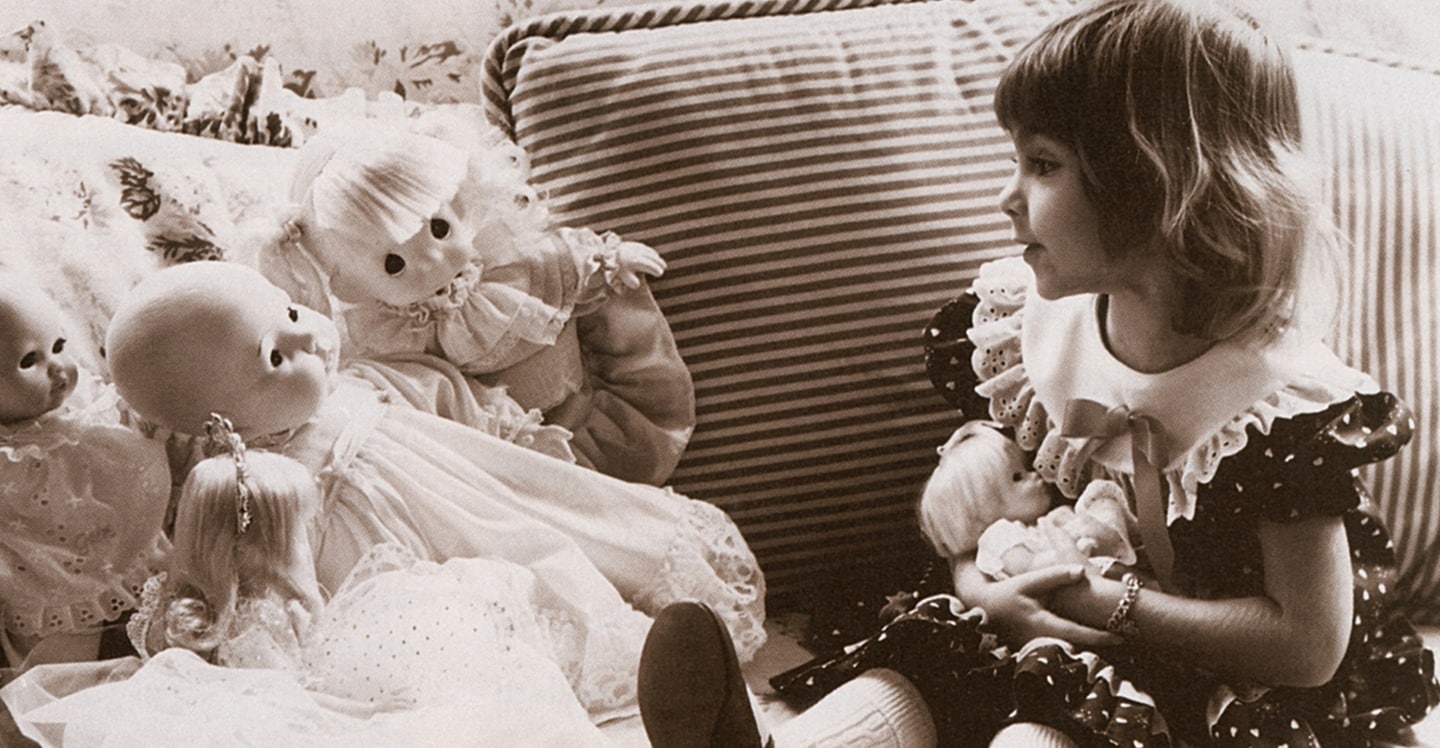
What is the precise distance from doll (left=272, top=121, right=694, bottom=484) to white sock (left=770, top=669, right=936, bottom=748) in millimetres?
232

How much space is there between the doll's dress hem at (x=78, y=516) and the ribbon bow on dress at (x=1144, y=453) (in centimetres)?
57

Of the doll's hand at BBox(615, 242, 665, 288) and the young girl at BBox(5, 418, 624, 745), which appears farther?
the doll's hand at BBox(615, 242, 665, 288)

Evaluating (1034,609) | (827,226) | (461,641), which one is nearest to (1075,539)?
(1034,609)

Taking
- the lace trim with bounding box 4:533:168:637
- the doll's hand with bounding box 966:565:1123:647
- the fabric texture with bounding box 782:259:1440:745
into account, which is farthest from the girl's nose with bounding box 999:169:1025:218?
the lace trim with bounding box 4:533:168:637

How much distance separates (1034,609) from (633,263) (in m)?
0.37

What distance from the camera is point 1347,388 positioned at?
811 millimetres

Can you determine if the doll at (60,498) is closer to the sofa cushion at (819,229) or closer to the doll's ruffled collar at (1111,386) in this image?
the sofa cushion at (819,229)

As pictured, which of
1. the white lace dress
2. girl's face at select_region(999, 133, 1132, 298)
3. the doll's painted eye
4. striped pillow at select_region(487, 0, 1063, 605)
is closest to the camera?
A: the white lace dress

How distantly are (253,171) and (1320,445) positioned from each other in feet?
2.41

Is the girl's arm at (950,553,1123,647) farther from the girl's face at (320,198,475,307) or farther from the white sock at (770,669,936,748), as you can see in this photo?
the girl's face at (320,198,475,307)

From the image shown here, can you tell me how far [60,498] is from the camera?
31.6 inches

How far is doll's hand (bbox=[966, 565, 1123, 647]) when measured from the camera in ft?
2.84

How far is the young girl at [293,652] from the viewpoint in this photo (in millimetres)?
704

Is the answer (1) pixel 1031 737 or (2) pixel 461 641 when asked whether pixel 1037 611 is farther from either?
(2) pixel 461 641
